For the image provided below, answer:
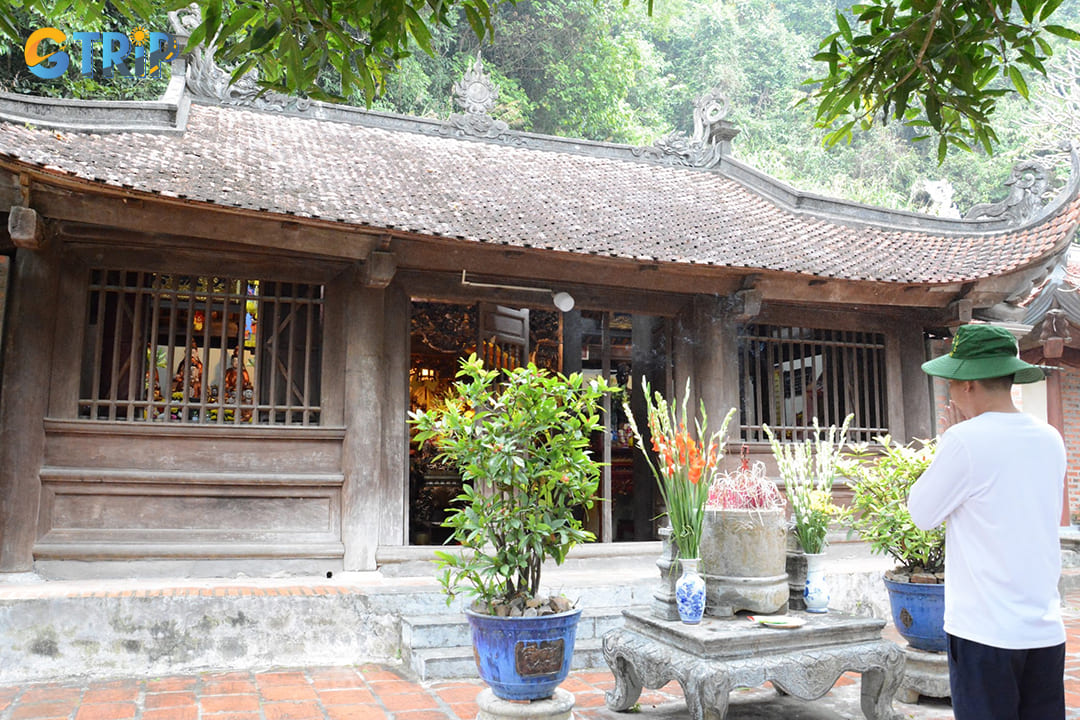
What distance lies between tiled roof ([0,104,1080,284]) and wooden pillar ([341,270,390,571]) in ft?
2.82

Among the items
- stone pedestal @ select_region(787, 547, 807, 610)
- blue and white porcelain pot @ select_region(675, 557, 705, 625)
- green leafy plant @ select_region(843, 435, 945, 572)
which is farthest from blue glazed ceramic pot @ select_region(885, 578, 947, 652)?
blue and white porcelain pot @ select_region(675, 557, 705, 625)

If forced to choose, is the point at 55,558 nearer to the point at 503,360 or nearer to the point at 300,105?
Result: the point at 503,360

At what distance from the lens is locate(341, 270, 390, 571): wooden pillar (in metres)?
6.66

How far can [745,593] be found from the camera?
4328 millimetres

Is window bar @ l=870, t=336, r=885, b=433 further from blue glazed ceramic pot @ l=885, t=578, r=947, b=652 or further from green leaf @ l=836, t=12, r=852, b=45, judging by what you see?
green leaf @ l=836, t=12, r=852, b=45

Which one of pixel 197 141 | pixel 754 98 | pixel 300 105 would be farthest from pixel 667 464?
pixel 754 98

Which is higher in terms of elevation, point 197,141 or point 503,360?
point 197,141

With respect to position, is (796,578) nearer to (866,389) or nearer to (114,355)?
(866,389)

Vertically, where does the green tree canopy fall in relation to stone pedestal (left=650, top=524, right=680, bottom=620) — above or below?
above

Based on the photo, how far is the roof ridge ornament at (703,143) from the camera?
34.7 ft

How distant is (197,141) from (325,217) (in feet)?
7.26

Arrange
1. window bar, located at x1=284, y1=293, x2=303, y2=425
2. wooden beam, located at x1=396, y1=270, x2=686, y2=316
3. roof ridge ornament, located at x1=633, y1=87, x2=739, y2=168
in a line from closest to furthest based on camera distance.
Result: window bar, located at x1=284, y1=293, x2=303, y2=425
wooden beam, located at x1=396, y1=270, x2=686, y2=316
roof ridge ornament, located at x1=633, y1=87, x2=739, y2=168

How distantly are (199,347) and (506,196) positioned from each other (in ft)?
9.82

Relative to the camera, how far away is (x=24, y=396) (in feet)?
19.9
